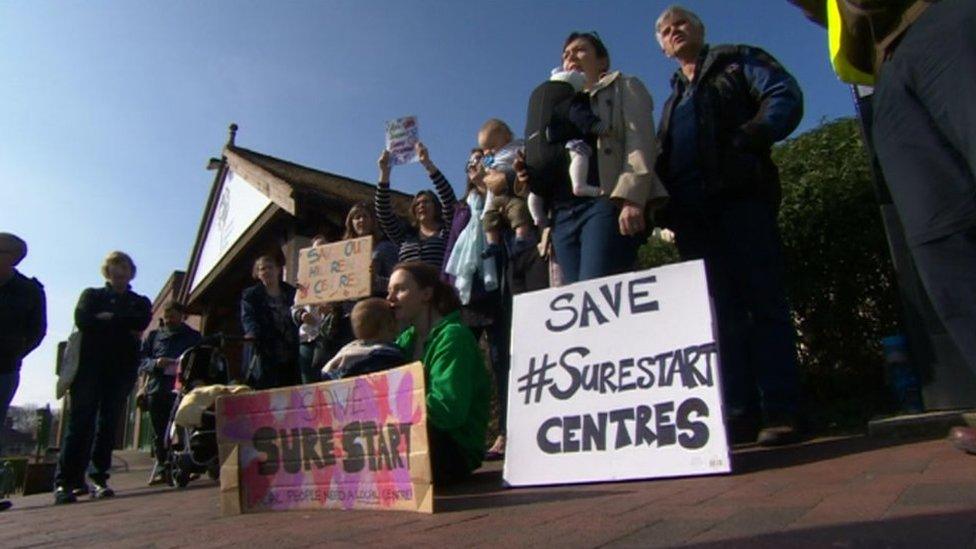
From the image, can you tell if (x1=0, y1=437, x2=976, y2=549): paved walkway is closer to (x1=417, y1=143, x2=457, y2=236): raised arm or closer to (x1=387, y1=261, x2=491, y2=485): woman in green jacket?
(x1=387, y1=261, x2=491, y2=485): woman in green jacket

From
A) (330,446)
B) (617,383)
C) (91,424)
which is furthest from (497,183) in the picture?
(91,424)

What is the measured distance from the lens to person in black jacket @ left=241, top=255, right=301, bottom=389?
17.5 feet

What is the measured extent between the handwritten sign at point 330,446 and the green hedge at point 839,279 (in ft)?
9.89

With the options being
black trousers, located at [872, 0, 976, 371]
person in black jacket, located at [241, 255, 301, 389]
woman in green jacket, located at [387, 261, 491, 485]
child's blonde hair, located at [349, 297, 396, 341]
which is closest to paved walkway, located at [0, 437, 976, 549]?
woman in green jacket, located at [387, 261, 491, 485]

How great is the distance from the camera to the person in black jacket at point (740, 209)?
119 inches

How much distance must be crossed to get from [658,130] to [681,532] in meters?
2.41

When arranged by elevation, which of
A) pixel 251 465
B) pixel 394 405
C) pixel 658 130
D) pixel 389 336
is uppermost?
pixel 658 130

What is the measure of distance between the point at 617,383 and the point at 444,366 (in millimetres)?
676

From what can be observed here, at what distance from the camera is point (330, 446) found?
255 centimetres

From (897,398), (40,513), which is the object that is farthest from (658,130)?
(40,513)

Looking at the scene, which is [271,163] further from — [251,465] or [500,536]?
[500,536]

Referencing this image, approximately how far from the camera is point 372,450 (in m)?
2.41

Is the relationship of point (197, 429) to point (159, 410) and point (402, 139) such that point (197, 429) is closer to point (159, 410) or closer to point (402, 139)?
point (159, 410)

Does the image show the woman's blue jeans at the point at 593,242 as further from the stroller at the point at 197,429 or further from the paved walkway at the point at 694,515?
the stroller at the point at 197,429
